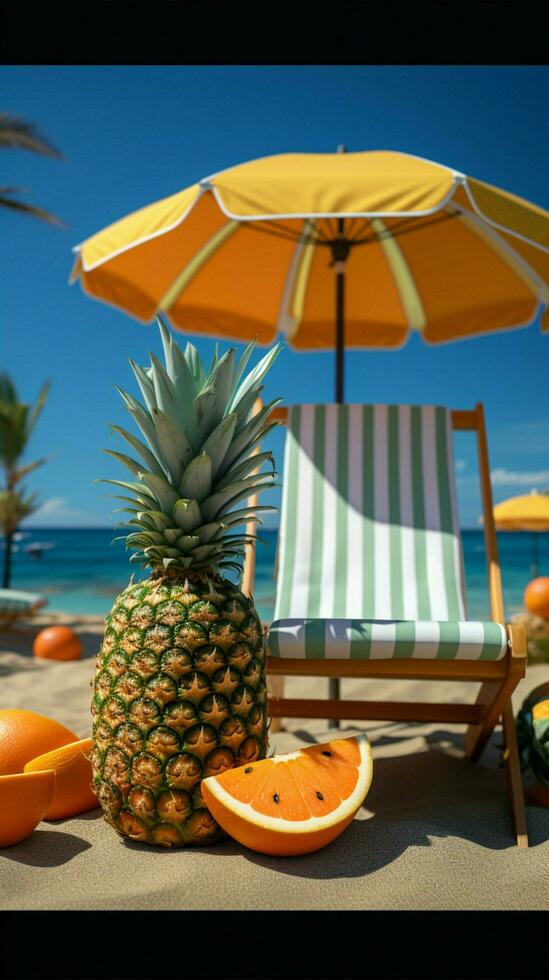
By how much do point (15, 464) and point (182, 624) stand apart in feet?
31.5

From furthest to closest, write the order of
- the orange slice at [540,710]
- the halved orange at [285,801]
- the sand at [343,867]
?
the orange slice at [540,710] → the halved orange at [285,801] → the sand at [343,867]

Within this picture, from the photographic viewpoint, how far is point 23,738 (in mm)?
2309

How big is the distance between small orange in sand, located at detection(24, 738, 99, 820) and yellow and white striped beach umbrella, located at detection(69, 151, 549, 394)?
74.8 inches

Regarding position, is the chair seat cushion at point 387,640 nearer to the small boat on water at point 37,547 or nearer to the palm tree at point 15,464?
the palm tree at point 15,464

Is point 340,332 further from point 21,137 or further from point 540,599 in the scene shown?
point 21,137

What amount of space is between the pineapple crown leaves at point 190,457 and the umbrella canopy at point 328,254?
35.5 inches

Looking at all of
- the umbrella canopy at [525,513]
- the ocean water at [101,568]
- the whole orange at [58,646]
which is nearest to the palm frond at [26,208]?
the whole orange at [58,646]

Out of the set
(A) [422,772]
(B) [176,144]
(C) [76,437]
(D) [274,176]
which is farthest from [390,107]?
(C) [76,437]

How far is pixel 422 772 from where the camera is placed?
116 inches

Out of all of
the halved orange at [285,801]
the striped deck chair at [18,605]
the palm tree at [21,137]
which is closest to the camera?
the halved orange at [285,801]

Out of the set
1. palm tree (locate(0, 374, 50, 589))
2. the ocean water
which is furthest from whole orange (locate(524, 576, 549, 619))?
the ocean water

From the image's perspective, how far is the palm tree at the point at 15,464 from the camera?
1065cm

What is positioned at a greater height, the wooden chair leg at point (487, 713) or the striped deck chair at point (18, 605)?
the striped deck chair at point (18, 605)
